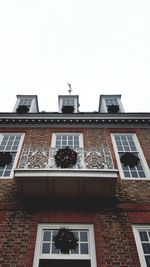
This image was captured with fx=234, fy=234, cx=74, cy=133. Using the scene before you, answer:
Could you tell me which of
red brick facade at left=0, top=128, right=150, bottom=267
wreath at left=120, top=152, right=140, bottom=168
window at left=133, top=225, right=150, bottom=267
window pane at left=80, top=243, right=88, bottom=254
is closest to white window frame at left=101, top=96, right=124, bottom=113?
wreath at left=120, top=152, right=140, bottom=168

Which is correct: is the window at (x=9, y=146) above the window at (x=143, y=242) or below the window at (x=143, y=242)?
above

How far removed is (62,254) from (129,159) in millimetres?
4479

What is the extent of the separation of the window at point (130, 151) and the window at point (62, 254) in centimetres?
274

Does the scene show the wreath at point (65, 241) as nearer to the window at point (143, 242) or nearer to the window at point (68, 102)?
the window at point (143, 242)

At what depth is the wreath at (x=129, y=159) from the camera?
30.5ft

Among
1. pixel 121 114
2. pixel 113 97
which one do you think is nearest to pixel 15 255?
pixel 121 114

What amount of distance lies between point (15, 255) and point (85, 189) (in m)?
2.80

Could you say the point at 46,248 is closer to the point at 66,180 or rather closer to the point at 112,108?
the point at 66,180

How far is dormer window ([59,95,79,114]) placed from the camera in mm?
13258

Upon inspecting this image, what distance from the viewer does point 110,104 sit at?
13984mm

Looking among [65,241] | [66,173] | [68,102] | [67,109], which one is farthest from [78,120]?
[65,241]

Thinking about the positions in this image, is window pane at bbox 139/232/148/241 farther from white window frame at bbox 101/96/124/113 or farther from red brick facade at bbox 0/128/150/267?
white window frame at bbox 101/96/124/113

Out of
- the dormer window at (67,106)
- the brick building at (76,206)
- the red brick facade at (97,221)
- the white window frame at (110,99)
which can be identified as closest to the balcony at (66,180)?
the brick building at (76,206)

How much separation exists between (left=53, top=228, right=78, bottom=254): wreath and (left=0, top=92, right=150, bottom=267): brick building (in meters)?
0.03
